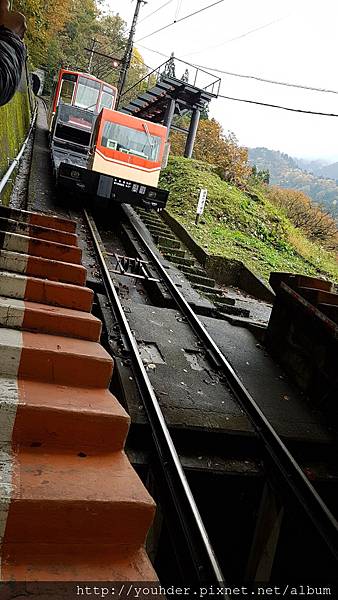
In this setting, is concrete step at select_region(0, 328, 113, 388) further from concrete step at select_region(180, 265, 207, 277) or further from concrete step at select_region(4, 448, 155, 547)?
concrete step at select_region(180, 265, 207, 277)

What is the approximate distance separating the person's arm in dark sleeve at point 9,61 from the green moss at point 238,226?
29.4 ft

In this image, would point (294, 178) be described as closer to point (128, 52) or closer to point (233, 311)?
point (128, 52)

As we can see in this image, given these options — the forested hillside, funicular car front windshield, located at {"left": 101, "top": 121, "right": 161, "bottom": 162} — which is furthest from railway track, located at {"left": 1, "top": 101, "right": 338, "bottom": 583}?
the forested hillside

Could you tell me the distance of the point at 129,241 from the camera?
10148 millimetres

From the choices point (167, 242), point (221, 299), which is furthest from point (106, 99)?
point (221, 299)

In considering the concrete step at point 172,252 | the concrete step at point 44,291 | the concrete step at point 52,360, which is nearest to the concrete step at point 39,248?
the concrete step at point 44,291

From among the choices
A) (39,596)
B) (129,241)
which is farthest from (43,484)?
(129,241)

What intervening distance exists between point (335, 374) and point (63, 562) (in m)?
3.81

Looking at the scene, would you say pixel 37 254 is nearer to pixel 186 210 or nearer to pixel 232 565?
pixel 232 565

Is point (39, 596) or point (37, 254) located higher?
point (37, 254)

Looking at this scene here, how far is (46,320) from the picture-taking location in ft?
8.64

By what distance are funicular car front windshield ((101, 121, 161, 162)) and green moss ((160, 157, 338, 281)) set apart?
239 centimetres

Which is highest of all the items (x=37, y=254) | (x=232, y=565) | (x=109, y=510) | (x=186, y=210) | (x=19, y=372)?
(x=186, y=210)

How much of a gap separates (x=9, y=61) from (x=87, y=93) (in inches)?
605
